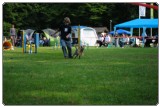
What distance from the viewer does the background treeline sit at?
40.7 metres

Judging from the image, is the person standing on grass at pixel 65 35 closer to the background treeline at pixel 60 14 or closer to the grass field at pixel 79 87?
the grass field at pixel 79 87

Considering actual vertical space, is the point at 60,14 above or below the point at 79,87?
above

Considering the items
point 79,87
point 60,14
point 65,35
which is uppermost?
point 60,14

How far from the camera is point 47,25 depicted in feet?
159

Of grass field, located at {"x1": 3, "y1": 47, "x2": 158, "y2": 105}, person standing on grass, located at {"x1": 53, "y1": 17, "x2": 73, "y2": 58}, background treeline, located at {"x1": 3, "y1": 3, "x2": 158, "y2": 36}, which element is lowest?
grass field, located at {"x1": 3, "y1": 47, "x2": 158, "y2": 105}

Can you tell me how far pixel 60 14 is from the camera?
1656 inches

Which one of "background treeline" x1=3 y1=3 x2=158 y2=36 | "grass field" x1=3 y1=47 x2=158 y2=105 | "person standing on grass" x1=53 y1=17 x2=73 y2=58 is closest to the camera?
"grass field" x1=3 y1=47 x2=158 y2=105

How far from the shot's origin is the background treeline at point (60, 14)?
40.7 meters

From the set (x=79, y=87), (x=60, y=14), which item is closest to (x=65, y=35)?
(x=79, y=87)

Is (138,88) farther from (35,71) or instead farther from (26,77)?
(35,71)

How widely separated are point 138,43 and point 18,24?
1753 centimetres

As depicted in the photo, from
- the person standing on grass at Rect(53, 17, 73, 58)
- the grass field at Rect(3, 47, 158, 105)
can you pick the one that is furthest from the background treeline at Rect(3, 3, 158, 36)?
the grass field at Rect(3, 47, 158, 105)

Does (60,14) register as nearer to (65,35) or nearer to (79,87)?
(65,35)

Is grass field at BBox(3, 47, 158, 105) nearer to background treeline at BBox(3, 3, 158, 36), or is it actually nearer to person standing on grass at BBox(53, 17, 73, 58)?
person standing on grass at BBox(53, 17, 73, 58)
